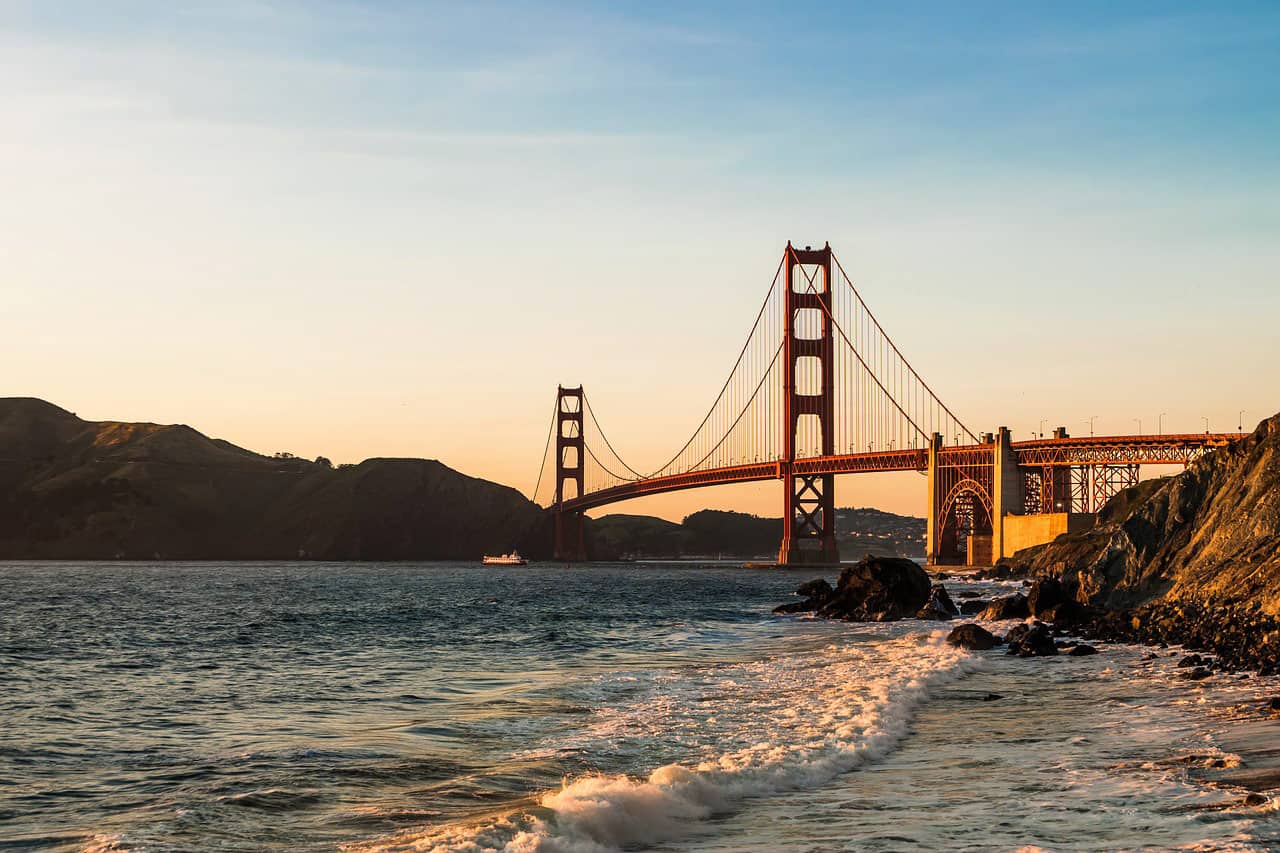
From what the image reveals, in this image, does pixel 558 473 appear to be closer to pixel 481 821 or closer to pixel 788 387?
pixel 788 387

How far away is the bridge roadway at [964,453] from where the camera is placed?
86375 mm

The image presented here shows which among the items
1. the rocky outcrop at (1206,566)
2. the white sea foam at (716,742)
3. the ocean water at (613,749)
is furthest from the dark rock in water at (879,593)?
the white sea foam at (716,742)

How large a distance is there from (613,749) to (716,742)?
153cm

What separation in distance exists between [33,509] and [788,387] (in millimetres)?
136878

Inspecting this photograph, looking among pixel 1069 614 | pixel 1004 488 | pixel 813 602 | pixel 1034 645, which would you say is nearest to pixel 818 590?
pixel 813 602

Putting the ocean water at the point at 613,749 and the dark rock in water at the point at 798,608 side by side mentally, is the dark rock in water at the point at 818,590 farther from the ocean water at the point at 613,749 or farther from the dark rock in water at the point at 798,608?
the ocean water at the point at 613,749

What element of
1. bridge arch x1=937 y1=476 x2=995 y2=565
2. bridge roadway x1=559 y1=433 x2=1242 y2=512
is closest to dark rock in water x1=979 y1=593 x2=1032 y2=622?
bridge roadway x1=559 y1=433 x2=1242 y2=512

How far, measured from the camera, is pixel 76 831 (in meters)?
12.6

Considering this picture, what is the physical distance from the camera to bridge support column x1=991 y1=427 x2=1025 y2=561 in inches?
3735

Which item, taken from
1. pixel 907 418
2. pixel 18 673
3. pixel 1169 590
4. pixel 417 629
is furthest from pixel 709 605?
pixel 907 418

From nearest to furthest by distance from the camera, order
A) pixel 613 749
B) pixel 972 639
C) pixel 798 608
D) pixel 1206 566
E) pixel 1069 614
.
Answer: pixel 613 749 < pixel 972 639 < pixel 1206 566 < pixel 1069 614 < pixel 798 608

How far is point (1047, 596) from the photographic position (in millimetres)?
41719

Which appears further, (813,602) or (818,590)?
(818,590)

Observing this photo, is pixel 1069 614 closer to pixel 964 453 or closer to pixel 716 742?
pixel 716 742
